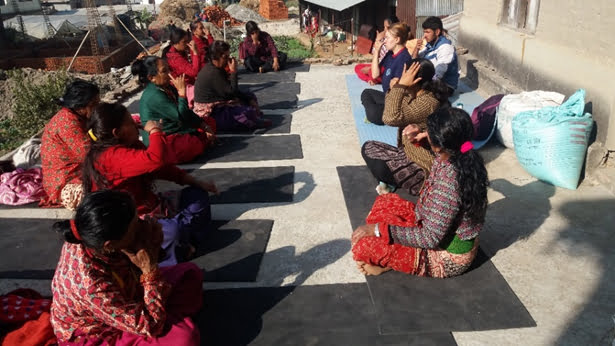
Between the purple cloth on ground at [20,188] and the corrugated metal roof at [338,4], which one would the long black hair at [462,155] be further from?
the corrugated metal roof at [338,4]

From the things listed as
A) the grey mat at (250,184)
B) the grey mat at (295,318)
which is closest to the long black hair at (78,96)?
the grey mat at (250,184)

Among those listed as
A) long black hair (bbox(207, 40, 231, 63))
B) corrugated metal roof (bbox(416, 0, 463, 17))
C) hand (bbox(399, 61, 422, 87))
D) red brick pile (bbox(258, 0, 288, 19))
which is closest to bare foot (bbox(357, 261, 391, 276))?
hand (bbox(399, 61, 422, 87))

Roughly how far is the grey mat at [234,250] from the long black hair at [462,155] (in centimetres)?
153

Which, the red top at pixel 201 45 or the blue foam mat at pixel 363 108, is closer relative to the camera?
the blue foam mat at pixel 363 108

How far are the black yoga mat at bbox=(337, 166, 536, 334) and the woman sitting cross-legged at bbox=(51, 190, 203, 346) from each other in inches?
47.0

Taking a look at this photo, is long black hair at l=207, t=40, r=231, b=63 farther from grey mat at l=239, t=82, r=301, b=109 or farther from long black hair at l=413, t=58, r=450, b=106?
long black hair at l=413, t=58, r=450, b=106

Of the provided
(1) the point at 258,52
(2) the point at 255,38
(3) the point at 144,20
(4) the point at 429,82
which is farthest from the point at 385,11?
(3) the point at 144,20

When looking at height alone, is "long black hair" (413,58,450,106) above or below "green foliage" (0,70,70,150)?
above

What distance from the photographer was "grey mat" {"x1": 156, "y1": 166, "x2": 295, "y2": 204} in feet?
14.7

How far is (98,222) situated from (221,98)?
4.57 metres

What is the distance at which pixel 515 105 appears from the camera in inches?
200

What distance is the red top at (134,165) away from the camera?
3.15 meters

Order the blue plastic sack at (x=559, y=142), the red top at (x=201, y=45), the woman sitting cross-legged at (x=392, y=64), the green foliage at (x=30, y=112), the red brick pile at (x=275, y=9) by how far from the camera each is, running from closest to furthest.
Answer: the blue plastic sack at (x=559, y=142), the woman sitting cross-legged at (x=392, y=64), the red top at (x=201, y=45), the green foliage at (x=30, y=112), the red brick pile at (x=275, y=9)

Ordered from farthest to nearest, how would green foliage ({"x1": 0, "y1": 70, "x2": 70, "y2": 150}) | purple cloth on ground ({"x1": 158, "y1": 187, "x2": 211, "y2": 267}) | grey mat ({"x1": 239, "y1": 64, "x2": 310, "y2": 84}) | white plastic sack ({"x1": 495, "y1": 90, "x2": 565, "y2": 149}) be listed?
grey mat ({"x1": 239, "y1": 64, "x2": 310, "y2": 84}) → green foliage ({"x1": 0, "y1": 70, "x2": 70, "y2": 150}) → white plastic sack ({"x1": 495, "y1": 90, "x2": 565, "y2": 149}) → purple cloth on ground ({"x1": 158, "y1": 187, "x2": 211, "y2": 267})
